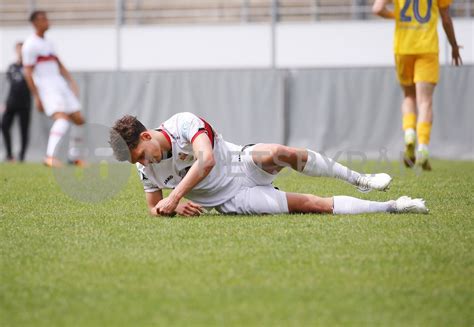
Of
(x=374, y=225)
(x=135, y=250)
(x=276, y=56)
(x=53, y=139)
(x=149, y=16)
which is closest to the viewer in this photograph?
(x=135, y=250)

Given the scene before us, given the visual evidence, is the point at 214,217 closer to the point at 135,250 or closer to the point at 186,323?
the point at 135,250

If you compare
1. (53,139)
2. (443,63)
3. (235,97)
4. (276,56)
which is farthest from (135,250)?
(276,56)

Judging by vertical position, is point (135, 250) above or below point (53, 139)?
above

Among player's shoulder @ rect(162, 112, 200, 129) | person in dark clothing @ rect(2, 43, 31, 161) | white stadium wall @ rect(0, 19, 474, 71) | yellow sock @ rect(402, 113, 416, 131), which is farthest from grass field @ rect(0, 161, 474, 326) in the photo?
white stadium wall @ rect(0, 19, 474, 71)

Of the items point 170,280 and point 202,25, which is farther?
point 202,25

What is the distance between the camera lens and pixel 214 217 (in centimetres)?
662

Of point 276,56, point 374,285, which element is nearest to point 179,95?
point 276,56

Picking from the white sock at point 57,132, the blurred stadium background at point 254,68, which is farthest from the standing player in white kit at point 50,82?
the blurred stadium background at point 254,68

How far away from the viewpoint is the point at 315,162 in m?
6.62

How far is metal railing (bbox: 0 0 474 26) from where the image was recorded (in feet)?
63.7

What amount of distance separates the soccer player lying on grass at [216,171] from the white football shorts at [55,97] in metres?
6.46

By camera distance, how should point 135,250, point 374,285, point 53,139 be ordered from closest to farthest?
1. point 374,285
2. point 135,250
3. point 53,139

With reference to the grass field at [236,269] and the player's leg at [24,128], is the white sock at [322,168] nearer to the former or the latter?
the grass field at [236,269]

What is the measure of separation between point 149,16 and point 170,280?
53.7 feet
